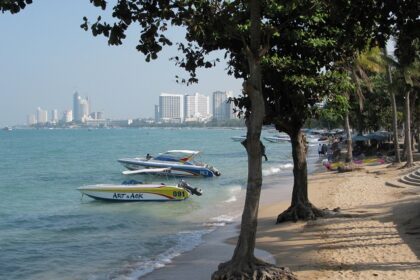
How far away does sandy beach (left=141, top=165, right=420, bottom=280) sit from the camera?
1052cm

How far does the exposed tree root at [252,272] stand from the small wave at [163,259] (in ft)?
11.8

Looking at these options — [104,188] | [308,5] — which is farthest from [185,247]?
[104,188]

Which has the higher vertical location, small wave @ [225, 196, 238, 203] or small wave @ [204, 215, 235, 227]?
small wave @ [204, 215, 235, 227]

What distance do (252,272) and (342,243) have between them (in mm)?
4286

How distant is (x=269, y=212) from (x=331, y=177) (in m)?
12.5

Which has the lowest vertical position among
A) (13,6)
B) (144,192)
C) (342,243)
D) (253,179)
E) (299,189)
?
(144,192)

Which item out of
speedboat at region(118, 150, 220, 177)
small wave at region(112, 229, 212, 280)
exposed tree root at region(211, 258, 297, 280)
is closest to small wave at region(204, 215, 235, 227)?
small wave at region(112, 229, 212, 280)

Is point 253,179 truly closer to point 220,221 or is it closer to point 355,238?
point 355,238

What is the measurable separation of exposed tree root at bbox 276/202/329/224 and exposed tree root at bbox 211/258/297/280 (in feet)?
22.7

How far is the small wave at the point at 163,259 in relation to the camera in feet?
42.7

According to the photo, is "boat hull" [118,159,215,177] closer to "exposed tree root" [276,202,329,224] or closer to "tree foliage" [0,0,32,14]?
"exposed tree root" [276,202,329,224]

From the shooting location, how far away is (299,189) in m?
16.7

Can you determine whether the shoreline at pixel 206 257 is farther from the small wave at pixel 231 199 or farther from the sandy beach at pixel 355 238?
the small wave at pixel 231 199

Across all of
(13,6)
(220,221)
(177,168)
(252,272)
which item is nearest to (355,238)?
(252,272)
